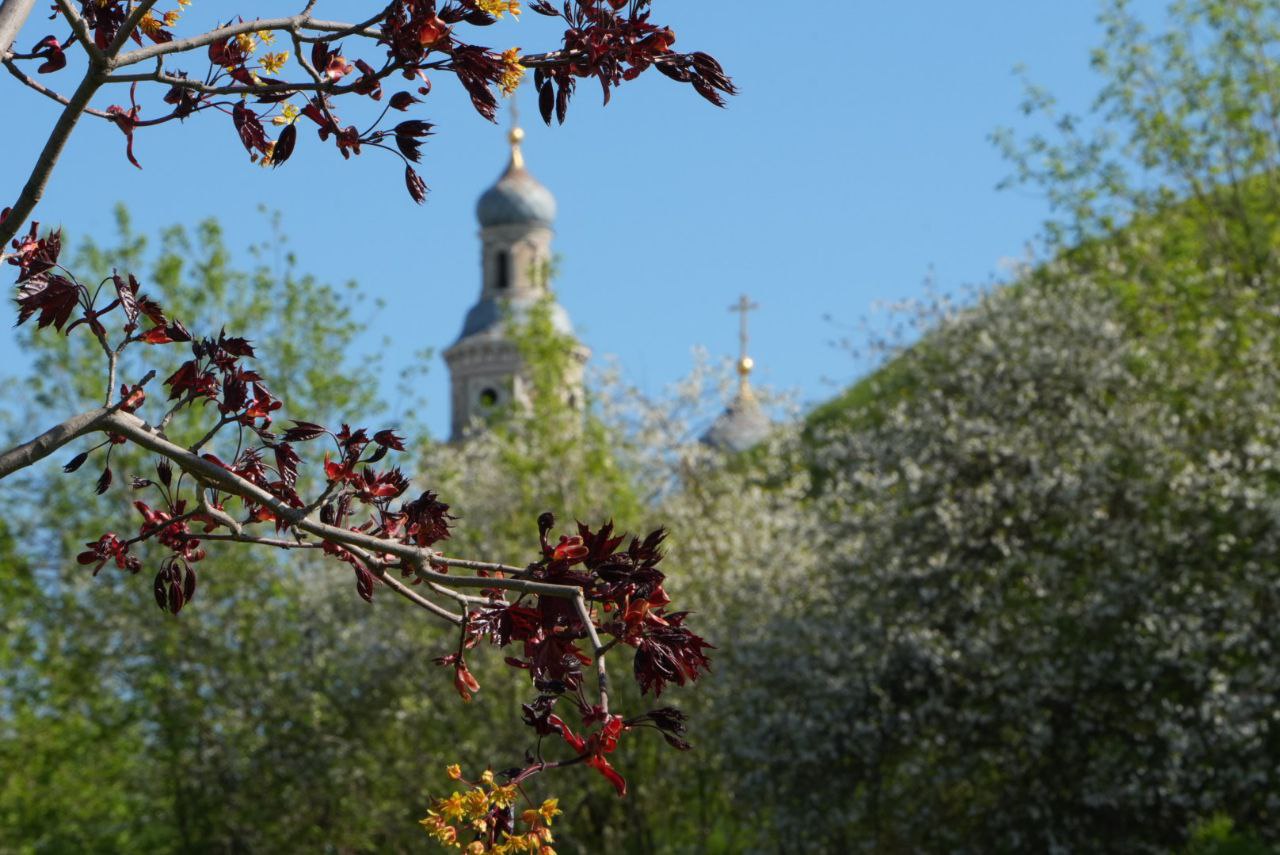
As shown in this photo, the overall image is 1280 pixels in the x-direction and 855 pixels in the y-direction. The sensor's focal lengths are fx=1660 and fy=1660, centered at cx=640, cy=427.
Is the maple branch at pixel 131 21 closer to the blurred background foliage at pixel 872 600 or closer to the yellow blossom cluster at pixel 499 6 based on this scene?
the yellow blossom cluster at pixel 499 6

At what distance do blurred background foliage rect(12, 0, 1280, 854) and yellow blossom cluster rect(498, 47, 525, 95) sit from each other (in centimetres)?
900

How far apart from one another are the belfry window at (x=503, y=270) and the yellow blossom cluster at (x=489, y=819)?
60924mm

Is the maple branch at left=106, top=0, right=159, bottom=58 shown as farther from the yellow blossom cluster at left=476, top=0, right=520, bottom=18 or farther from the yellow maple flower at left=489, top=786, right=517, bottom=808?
the yellow maple flower at left=489, top=786, right=517, bottom=808

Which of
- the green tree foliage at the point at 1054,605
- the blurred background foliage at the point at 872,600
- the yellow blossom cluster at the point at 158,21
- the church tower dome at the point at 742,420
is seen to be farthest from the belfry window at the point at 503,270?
the yellow blossom cluster at the point at 158,21

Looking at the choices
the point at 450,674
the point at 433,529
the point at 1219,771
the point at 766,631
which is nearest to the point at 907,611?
the point at 766,631

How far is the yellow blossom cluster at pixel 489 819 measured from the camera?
3.21 meters

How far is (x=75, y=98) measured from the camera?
11.5 ft

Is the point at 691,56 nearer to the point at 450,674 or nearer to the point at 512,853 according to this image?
the point at 512,853

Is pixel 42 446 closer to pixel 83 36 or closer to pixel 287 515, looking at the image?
pixel 287 515

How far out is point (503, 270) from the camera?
211 ft

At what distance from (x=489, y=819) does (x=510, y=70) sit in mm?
1566

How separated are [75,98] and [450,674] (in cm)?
1450

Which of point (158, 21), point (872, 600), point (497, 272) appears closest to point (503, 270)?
point (497, 272)

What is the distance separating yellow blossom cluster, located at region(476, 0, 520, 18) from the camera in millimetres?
3541
